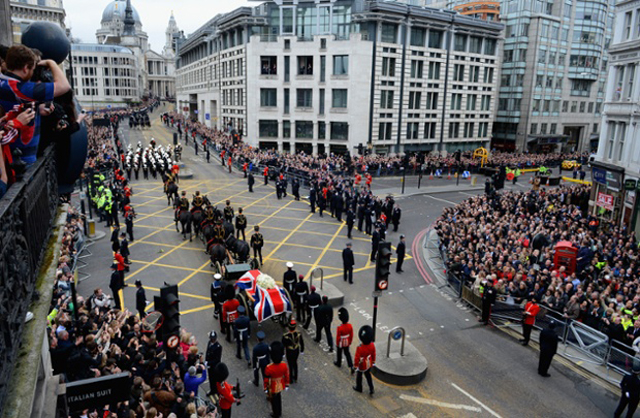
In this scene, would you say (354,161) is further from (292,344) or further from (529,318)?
(292,344)

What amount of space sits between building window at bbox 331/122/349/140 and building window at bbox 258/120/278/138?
677 cm

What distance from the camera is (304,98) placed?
169ft

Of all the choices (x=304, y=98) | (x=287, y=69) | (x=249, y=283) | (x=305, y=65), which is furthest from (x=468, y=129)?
(x=249, y=283)

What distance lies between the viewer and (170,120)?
3125 inches

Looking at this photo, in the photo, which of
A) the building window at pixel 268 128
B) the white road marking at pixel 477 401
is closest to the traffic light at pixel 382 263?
the white road marking at pixel 477 401

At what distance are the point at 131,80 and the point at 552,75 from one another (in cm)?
12281

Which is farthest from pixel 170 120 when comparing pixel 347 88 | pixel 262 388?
pixel 262 388

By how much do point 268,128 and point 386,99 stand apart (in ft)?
45.2

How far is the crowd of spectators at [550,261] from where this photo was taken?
1354 centimetres

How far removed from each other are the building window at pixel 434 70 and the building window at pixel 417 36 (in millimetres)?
2838

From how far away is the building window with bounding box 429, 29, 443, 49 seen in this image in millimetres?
52594

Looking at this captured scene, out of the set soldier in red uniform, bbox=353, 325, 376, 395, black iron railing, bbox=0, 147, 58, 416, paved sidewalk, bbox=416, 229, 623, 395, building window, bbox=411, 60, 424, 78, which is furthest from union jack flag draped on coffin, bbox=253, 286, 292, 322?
building window, bbox=411, 60, 424, 78

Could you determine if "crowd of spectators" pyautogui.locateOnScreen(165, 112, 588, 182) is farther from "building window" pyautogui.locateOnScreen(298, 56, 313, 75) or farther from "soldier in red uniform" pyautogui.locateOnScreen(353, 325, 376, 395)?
"soldier in red uniform" pyautogui.locateOnScreen(353, 325, 376, 395)

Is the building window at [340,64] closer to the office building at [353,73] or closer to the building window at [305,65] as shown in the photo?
the office building at [353,73]
